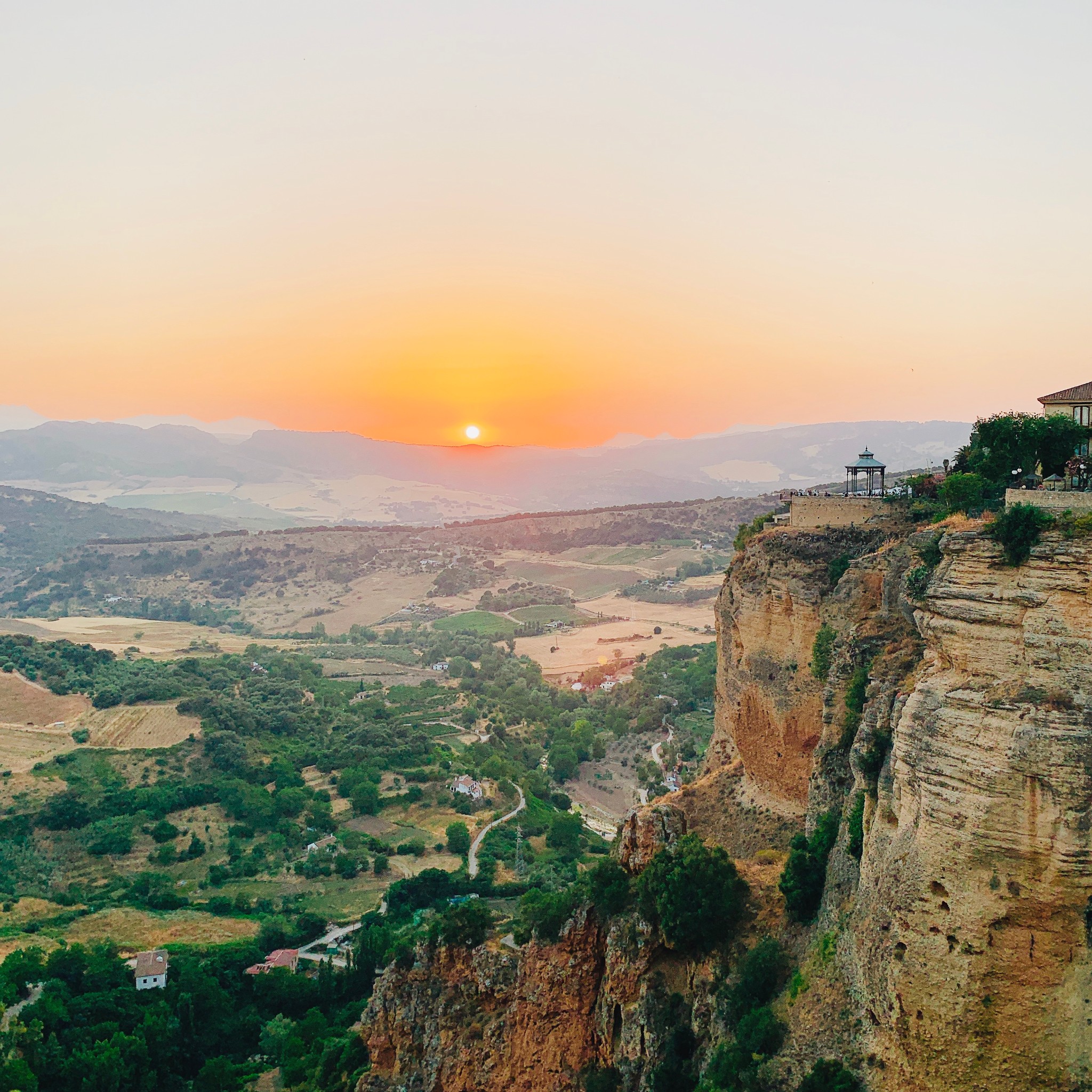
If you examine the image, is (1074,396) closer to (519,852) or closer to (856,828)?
(856,828)

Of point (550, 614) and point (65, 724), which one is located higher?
point (65, 724)

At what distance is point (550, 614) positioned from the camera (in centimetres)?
12325

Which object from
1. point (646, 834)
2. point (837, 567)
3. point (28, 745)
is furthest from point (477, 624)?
point (837, 567)

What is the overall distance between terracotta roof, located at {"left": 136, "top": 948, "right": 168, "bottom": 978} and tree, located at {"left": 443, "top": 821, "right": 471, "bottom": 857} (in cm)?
1643

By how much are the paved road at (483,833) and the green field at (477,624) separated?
53.6 metres

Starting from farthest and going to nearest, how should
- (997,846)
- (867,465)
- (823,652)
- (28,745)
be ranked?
(28,745) < (867,465) < (823,652) < (997,846)

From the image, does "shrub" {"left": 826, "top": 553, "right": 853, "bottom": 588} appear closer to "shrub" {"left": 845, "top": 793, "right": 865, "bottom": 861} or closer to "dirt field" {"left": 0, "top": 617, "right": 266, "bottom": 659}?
"shrub" {"left": 845, "top": 793, "right": 865, "bottom": 861}

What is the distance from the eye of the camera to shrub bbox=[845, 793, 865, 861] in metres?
18.2

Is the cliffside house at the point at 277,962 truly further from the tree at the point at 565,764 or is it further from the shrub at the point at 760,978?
the tree at the point at 565,764

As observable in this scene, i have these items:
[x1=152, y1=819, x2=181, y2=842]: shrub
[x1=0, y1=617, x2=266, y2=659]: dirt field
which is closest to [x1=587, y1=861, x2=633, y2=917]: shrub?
[x1=152, y1=819, x2=181, y2=842]: shrub

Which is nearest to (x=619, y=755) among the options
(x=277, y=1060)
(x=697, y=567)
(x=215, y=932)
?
(x=215, y=932)

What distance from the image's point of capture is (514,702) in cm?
8062

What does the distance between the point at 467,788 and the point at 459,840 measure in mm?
8260

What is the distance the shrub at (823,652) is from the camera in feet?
77.3
